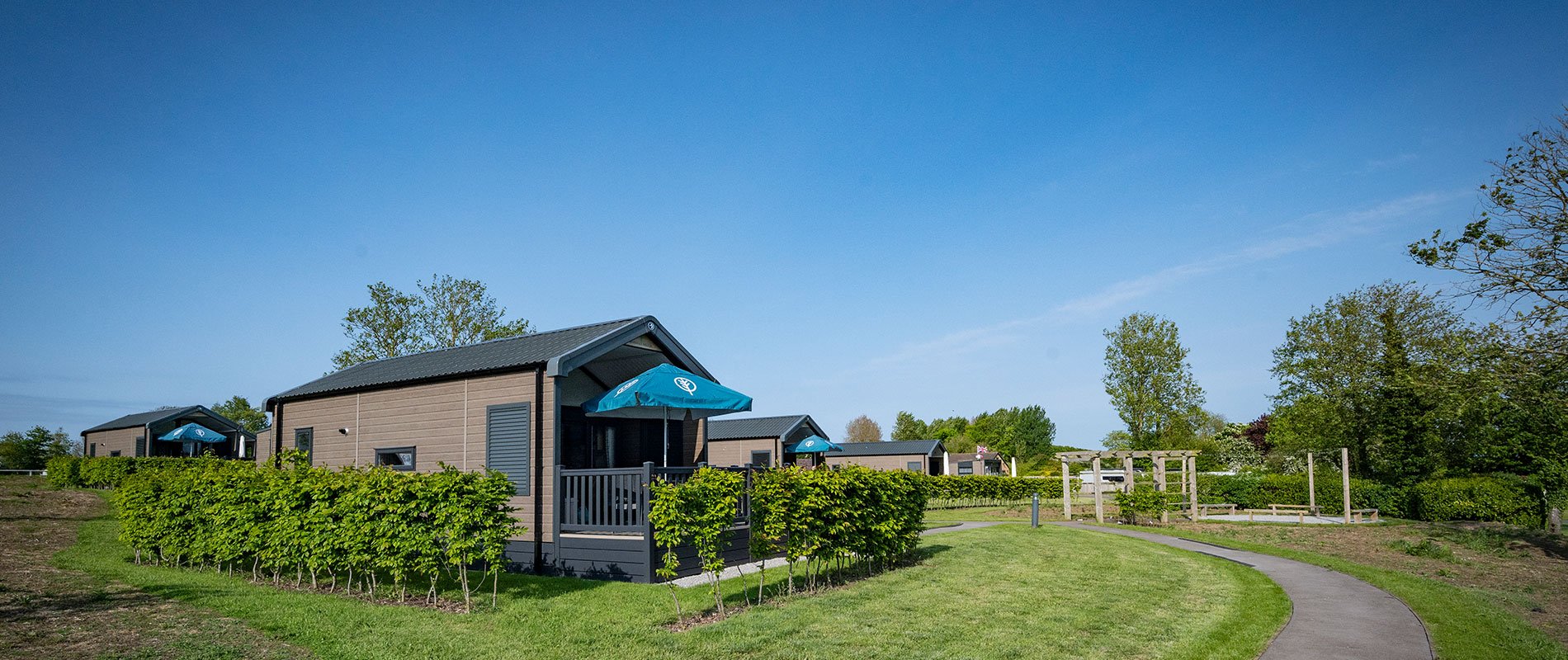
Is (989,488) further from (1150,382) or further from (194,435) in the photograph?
(194,435)

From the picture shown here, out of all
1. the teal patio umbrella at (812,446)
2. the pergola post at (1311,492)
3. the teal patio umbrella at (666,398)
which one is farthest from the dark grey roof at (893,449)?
the teal patio umbrella at (666,398)

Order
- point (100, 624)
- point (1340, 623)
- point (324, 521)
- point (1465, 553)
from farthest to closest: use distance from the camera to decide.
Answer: point (1465, 553) < point (324, 521) < point (1340, 623) < point (100, 624)

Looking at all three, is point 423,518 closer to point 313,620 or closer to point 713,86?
point 313,620

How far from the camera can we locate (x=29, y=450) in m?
48.2

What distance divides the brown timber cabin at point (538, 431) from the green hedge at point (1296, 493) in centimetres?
2357

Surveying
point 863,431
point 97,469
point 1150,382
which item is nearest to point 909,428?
point 863,431

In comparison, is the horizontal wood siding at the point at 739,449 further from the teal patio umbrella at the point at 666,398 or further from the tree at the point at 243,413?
the tree at the point at 243,413

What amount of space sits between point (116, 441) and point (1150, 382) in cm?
4604

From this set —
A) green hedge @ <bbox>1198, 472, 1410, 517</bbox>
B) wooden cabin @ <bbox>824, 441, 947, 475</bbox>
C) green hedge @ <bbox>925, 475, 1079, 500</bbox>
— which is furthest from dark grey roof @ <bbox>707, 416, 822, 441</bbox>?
green hedge @ <bbox>1198, 472, 1410, 517</bbox>

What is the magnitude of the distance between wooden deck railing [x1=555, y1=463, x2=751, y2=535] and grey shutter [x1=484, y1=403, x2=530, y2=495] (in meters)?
0.71

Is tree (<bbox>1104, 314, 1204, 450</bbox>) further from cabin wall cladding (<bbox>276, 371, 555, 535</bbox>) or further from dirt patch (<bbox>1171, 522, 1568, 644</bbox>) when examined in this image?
cabin wall cladding (<bbox>276, 371, 555, 535</bbox>)

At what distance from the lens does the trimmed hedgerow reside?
8734mm

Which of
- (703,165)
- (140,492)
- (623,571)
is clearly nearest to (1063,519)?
(703,165)

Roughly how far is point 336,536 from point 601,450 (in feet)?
18.2
